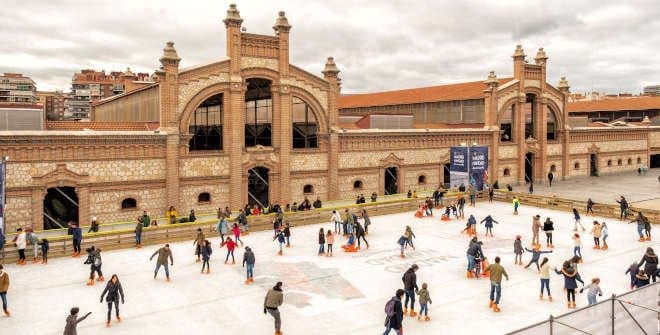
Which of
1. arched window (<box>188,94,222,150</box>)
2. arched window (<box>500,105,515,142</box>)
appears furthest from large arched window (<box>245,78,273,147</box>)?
arched window (<box>500,105,515,142</box>)

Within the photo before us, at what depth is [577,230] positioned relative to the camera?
26.7m

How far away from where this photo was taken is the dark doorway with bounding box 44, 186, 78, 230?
27078 mm

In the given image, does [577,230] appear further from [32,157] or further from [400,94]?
[400,94]

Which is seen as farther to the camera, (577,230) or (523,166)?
(523,166)

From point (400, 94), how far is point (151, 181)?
124 feet

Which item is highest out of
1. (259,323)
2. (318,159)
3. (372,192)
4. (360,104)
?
(360,104)

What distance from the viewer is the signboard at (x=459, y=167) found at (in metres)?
36.3

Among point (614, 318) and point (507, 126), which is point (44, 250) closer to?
point (614, 318)

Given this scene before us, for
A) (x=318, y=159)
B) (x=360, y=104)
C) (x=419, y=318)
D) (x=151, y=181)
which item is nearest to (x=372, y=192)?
(x=318, y=159)

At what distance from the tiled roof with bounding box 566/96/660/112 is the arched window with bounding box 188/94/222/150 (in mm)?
55460

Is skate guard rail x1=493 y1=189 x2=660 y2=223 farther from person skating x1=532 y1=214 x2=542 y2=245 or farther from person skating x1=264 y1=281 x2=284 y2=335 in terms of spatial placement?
person skating x1=264 y1=281 x2=284 y2=335

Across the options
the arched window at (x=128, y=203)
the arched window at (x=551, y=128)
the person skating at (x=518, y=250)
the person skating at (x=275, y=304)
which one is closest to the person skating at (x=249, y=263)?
the person skating at (x=275, y=304)

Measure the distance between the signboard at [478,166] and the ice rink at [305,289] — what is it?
12.0 m

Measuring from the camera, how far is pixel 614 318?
11195 mm
